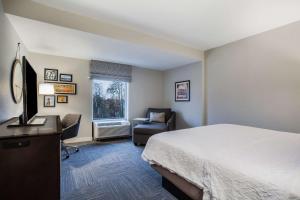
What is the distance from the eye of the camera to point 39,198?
4.13 ft

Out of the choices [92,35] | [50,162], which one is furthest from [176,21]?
[50,162]

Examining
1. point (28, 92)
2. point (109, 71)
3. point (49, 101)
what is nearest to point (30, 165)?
point (28, 92)

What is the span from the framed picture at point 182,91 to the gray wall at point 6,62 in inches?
150

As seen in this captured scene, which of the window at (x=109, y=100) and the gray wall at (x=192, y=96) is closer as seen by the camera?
the gray wall at (x=192, y=96)

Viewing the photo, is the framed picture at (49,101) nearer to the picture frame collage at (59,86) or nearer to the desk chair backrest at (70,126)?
the picture frame collage at (59,86)

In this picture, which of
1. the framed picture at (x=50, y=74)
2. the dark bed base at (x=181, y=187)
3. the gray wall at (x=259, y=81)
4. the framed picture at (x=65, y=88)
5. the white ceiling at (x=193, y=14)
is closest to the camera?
the dark bed base at (x=181, y=187)

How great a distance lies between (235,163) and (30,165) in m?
1.60

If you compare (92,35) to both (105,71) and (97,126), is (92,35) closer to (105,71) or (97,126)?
(105,71)

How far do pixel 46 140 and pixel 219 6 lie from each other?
2540 millimetres

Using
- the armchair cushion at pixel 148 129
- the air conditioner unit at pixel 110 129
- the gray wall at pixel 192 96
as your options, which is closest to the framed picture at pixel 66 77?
the air conditioner unit at pixel 110 129

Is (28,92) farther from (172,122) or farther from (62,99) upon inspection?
(172,122)

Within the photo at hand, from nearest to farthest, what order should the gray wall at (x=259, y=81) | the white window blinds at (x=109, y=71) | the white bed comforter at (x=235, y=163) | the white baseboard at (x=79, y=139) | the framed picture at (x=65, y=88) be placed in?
the white bed comforter at (x=235, y=163) < the gray wall at (x=259, y=81) < the framed picture at (x=65, y=88) < the white baseboard at (x=79, y=139) < the white window blinds at (x=109, y=71)

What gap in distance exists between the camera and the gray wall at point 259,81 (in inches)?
101

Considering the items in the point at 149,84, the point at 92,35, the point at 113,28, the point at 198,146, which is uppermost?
the point at 113,28
